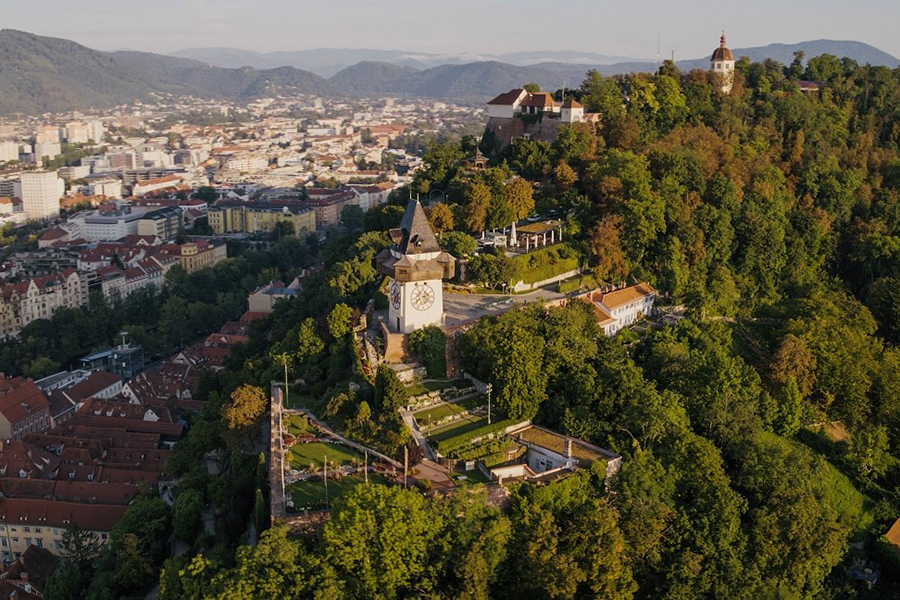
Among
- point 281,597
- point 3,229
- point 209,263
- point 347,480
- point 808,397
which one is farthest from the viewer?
point 3,229

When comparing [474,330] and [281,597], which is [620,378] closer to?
[474,330]

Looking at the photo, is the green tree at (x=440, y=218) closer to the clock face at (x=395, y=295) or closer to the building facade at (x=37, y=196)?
the clock face at (x=395, y=295)

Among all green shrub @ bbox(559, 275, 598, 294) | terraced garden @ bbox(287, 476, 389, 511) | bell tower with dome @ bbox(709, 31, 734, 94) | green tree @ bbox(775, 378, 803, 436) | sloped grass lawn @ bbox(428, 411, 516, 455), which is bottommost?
green tree @ bbox(775, 378, 803, 436)

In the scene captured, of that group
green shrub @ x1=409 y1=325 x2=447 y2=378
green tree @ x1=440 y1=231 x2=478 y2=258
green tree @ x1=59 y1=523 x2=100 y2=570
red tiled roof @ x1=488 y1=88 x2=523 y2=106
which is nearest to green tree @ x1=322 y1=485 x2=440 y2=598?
green shrub @ x1=409 y1=325 x2=447 y2=378

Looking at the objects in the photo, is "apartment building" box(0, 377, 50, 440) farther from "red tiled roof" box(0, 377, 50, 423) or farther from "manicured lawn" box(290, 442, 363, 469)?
"manicured lawn" box(290, 442, 363, 469)

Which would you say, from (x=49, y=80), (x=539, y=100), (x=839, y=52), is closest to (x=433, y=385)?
(x=539, y=100)

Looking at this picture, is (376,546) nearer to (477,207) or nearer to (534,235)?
(477,207)

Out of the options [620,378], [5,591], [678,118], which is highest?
[678,118]

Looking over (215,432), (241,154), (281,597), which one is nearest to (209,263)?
(215,432)

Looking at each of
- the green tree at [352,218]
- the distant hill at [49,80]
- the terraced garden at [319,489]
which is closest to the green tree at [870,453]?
the terraced garden at [319,489]
